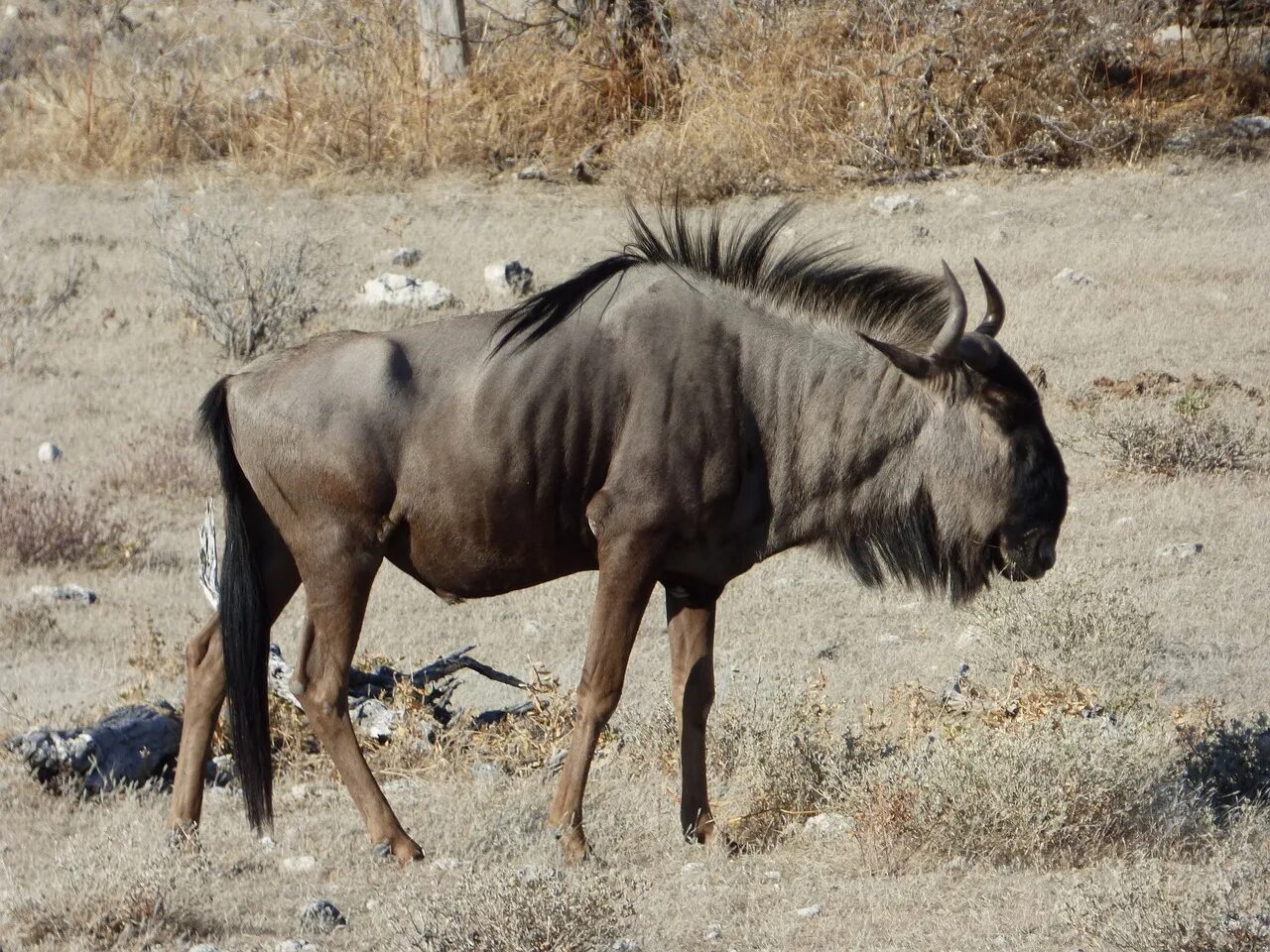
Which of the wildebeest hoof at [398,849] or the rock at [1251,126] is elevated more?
the wildebeest hoof at [398,849]

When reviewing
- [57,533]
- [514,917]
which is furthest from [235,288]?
[514,917]

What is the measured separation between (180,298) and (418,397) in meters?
8.29

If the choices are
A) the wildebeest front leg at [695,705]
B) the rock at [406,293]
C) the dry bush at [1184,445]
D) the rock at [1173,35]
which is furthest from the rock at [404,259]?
the wildebeest front leg at [695,705]

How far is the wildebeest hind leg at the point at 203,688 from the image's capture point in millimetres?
5004

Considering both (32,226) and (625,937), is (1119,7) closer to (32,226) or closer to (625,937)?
(32,226)

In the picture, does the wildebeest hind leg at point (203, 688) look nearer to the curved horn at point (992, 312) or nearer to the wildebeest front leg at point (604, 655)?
the wildebeest front leg at point (604, 655)

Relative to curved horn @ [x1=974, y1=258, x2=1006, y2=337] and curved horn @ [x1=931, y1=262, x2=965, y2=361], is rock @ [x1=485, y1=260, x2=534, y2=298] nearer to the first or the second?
curved horn @ [x1=974, y1=258, x2=1006, y2=337]

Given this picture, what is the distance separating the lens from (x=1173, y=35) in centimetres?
1722

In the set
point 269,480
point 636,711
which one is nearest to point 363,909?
point 269,480

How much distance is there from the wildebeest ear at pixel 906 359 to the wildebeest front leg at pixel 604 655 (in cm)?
88

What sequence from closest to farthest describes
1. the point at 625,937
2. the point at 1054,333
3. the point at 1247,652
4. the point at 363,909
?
the point at 625,937 → the point at 363,909 → the point at 1247,652 → the point at 1054,333

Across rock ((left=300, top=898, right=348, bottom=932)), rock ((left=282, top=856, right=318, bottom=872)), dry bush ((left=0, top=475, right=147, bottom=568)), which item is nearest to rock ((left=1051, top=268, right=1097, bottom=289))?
dry bush ((left=0, top=475, right=147, bottom=568))

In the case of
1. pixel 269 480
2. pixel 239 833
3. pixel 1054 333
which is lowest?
pixel 1054 333

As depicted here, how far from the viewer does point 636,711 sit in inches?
250
